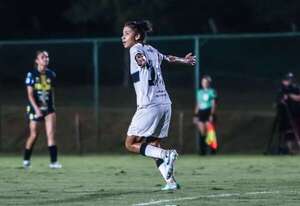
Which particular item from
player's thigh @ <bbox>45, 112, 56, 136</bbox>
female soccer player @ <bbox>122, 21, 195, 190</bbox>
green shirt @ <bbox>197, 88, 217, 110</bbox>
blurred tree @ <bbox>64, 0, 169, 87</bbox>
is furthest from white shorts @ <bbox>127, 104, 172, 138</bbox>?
blurred tree @ <bbox>64, 0, 169, 87</bbox>

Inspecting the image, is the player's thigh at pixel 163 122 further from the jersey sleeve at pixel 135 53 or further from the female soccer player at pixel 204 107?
the female soccer player at pixel 204 107

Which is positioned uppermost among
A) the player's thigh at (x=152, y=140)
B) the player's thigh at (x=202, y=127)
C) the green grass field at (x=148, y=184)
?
the player's thigh at (x=202, y=127)

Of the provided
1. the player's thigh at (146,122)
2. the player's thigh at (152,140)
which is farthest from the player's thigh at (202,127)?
the player's thigh at (146,122)

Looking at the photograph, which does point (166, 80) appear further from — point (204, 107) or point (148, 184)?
point (148, 184)

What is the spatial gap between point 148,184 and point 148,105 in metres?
1.66

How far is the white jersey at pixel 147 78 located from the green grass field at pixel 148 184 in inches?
44.4

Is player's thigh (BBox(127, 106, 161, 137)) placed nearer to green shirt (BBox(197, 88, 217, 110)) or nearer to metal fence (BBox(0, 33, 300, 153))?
green shirt (BBox(197, 88, 217, 110))

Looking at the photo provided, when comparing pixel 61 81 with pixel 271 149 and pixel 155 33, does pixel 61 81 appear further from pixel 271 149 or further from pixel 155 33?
pixel 271 149

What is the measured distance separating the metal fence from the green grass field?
7.04 m

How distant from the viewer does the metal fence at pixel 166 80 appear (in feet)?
94.8

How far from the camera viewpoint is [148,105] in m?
13.9

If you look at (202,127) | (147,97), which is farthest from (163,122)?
(202,127)

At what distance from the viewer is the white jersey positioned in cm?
1380

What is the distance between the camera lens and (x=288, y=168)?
18781 mm
